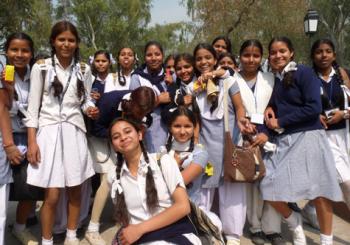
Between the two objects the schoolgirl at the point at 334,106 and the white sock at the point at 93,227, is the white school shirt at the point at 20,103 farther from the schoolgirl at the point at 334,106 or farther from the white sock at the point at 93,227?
the schoolgirl at the point at 334,106

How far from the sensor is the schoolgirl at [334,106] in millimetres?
3426

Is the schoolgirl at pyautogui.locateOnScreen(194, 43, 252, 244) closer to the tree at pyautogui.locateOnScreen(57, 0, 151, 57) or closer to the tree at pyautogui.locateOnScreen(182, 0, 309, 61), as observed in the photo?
the tree at pyautogui.locateOnScreen(182, 0, 309, 61)

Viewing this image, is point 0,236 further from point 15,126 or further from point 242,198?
point 242,198

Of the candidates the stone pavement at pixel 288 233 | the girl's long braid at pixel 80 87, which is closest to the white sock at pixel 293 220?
the stone pavement at pixel 288 233

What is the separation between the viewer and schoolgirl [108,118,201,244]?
7.93ft

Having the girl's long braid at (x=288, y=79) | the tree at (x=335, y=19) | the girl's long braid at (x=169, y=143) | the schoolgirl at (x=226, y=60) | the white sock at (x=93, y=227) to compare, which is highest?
the tree at (x=335, y=19)

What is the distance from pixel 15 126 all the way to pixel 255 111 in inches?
81.0

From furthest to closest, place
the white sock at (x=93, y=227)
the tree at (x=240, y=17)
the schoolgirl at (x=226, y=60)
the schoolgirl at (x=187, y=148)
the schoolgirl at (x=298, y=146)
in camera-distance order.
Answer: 1. the tree at (x=240, y=17)
2. the schoolgirl at (x=226, y=60)
3. the white sock at (x=93, y=227)
4. the schoolgirl at (x=298, y=146)
5. the schoolgirl at (x=187, y=148)

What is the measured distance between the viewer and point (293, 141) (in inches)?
127

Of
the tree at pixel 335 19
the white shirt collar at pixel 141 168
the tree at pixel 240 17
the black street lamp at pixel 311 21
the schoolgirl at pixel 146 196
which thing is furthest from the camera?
the tree at pixel 335 19

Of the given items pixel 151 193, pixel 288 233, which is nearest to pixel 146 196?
pixel 151 193

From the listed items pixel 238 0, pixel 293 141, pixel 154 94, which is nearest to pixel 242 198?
pixel 293 141

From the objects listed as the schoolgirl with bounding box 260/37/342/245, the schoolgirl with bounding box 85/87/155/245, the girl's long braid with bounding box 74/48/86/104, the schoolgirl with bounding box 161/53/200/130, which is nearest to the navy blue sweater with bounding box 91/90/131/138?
the schoolgirl with bounding box 85/87/155/245

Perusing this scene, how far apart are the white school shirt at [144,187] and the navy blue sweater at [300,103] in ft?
3.92
